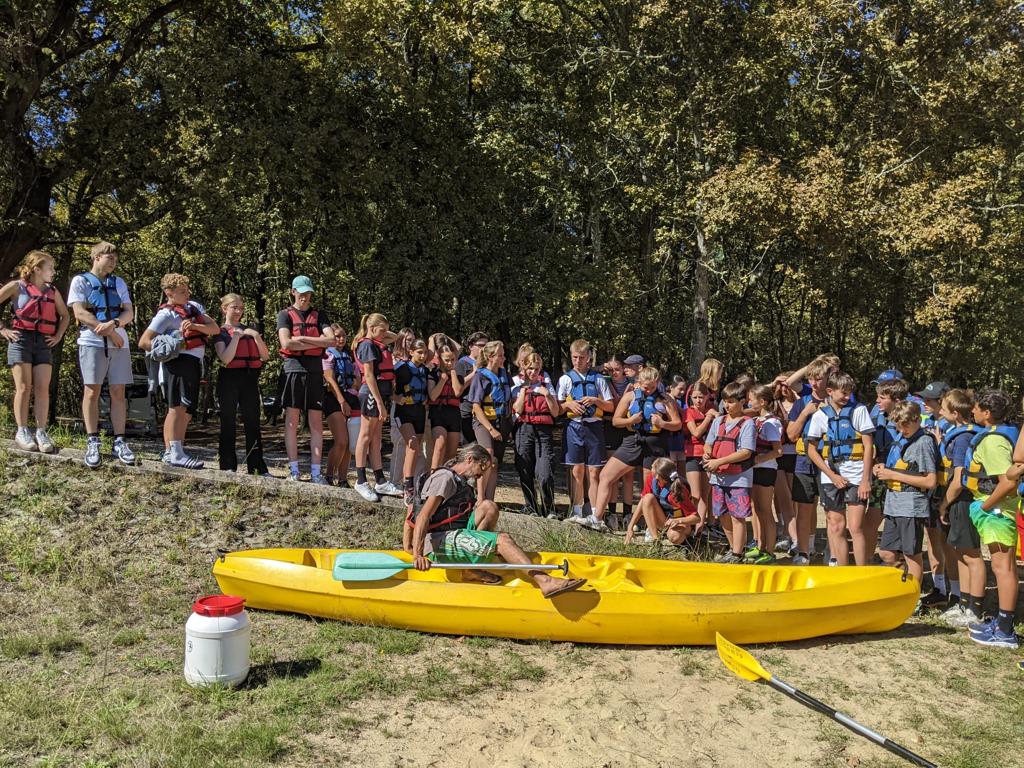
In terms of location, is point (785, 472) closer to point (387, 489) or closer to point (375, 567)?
point (387, 489)

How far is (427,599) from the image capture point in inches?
210

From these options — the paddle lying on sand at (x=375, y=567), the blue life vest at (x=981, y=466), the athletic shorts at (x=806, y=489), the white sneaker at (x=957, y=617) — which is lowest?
the white sneaker at (x=957, y=617)

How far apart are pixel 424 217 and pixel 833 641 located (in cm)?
A: 1192

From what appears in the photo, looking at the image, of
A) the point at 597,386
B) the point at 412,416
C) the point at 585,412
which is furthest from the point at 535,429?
the point at 412,416

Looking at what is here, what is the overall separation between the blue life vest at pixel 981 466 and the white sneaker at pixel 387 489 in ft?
16.0

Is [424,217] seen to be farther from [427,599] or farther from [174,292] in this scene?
[427,599]

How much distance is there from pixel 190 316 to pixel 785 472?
583 centimetres

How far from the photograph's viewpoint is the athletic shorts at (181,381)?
696 cm

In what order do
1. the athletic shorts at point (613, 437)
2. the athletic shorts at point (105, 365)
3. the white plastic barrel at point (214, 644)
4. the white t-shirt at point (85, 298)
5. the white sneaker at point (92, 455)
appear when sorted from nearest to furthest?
the white plastic barrel at point (214, 644) < the white t-shirt at point (85, 298) < the athletic shorts at point (105, 365) < the white sneaker at point (92, 455) < the athletic shorts at point (613, 437)

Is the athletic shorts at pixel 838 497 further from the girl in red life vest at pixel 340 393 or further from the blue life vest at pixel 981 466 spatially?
the girl in red life vest at pixel 340 393

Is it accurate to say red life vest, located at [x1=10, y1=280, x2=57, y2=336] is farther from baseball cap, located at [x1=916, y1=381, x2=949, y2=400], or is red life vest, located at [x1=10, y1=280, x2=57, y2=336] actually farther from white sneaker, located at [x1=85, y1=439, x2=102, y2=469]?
baseball cap, located at [x1=916, y1=381, x2=949, y2=400]

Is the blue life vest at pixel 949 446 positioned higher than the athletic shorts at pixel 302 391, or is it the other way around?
the athletic shorts at pixel 302 391

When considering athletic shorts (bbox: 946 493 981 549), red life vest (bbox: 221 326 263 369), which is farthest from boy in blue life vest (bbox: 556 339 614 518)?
athletic shorts (bbox: 946 493 981 549)

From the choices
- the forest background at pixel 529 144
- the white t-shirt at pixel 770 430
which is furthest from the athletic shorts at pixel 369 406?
the forest background at pixel 529 144
